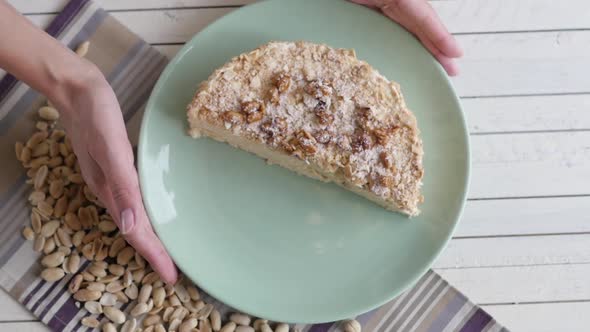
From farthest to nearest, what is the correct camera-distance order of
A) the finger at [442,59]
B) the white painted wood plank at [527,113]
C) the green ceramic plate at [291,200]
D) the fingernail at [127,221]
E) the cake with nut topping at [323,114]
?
the white painted wood plank at [527,113] → the finger at [442,59] → the green ceramic plate at [291,200] → the cake with nut topping at [323,114] → the fingernail at [127,221]

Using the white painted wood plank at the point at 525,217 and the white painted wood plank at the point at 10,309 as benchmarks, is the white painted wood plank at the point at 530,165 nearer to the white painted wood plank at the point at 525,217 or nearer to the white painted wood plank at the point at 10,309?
the white painted wood plank at the point at 525,217

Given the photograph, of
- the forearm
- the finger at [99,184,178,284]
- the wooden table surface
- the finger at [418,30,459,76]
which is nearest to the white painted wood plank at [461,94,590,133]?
the wooden table surface

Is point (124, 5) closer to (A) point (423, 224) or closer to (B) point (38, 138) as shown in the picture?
(B) point (38, 138)

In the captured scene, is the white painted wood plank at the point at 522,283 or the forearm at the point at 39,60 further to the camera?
the white painted wood plank at the point at 522,283

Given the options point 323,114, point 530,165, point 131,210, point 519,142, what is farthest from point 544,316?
point 131,210

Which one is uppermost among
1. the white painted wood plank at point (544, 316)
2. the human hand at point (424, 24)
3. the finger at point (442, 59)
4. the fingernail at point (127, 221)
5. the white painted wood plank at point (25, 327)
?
the human hand at point (424, 24)

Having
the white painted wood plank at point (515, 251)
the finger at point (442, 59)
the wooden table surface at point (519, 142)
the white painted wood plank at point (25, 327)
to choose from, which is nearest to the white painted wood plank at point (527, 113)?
the wooden table surface at point (519, 142)

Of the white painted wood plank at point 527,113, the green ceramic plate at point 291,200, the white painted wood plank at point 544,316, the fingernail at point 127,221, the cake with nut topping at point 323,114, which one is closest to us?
the fingernail at point 127,221

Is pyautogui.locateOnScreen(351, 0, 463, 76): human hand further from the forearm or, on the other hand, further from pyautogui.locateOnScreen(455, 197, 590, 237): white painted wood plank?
the forearm
